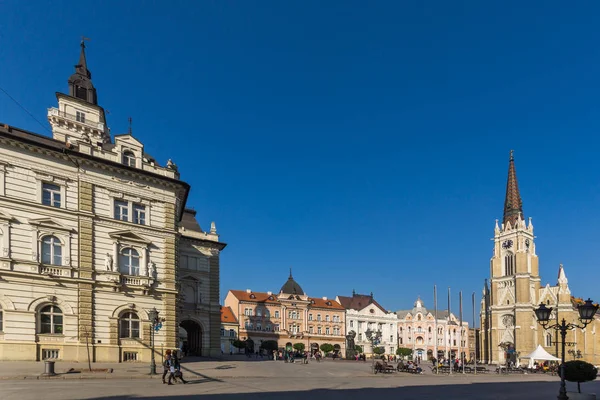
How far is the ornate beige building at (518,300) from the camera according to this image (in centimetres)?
9781

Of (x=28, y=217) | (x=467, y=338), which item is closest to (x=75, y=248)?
(x=28, y=217)

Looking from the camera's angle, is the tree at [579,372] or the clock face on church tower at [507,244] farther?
the clock face on church tower at [507,244]

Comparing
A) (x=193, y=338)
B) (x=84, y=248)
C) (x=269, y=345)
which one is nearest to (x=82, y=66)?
(x=84, y=248)

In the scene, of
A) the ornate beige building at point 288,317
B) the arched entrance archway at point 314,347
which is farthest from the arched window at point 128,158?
the arched entrance archway at point 314,347

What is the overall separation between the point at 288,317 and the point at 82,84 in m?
63.3

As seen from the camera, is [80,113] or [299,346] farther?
[299,346]

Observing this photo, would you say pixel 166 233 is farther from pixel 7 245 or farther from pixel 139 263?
pixel 7 245

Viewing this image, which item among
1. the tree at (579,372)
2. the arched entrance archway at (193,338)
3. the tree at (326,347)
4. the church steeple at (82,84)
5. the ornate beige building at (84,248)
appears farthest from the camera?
the tree at (326,347)

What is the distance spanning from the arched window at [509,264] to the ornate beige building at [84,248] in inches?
3565

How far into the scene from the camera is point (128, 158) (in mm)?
34656

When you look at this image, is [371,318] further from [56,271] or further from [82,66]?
[56,271]

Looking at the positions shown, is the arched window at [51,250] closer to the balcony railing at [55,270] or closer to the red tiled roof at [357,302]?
the balcony railing at [55,270]

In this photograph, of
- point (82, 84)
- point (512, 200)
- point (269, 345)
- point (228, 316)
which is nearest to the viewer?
point (82, 84)

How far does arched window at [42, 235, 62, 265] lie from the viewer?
30000mm
